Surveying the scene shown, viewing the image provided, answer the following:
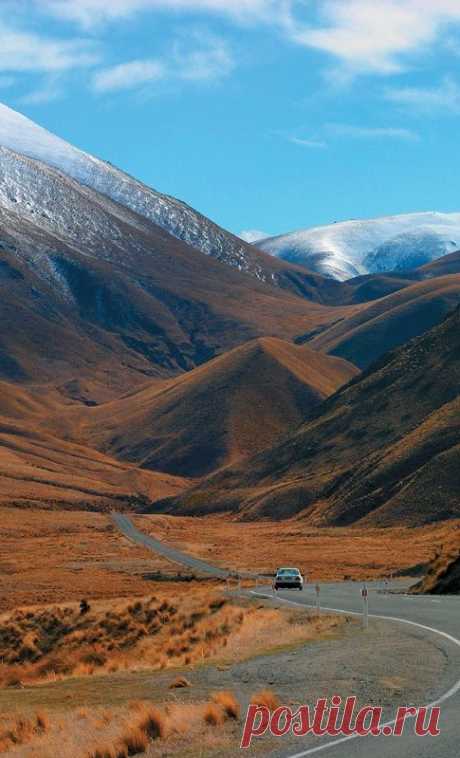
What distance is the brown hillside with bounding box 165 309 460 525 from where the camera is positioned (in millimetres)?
99875

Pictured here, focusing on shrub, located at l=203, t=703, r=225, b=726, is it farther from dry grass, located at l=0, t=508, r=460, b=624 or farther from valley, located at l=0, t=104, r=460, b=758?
dry grass, located at l=0, t=508, r=460, b=624

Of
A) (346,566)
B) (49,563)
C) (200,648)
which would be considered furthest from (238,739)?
(49,563)

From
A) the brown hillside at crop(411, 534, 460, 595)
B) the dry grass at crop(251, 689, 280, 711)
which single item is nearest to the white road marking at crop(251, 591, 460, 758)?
the dry grass at crop(251, 689, 280, 711)

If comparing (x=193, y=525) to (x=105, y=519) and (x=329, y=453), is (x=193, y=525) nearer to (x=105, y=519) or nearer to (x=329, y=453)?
(x=105, y=519)

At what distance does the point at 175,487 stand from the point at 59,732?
162459 mm

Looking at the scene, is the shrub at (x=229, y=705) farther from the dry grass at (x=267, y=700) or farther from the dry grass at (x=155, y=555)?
the dry grass at (x=155, y=555)

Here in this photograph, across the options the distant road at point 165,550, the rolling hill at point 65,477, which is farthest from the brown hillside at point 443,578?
the rolling hill at point 65,477

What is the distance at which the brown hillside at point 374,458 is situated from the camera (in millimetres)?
99875

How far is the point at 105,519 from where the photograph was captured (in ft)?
399

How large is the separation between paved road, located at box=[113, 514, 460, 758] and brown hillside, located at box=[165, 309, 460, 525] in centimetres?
3822

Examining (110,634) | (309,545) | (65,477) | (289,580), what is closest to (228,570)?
(289,580)

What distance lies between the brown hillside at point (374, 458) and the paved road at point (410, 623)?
125ft

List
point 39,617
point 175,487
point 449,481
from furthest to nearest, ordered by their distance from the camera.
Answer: point 175,487 < point 449,481 < point 39,617

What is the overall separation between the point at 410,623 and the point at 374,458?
9250 centimetres
